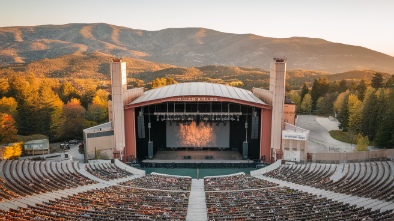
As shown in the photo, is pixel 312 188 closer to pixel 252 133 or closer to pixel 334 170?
pixel 334 170

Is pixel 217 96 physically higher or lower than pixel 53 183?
higher

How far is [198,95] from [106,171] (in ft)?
43.7

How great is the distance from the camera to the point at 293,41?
192 m

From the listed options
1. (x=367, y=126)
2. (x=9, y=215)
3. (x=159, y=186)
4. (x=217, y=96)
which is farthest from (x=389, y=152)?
(x=9, y=215)

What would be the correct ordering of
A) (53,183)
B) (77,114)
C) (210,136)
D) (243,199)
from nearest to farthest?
(243,199) < (53,183) < (210,136) < (77,114)

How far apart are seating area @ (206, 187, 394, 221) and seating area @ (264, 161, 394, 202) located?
3.20 meters

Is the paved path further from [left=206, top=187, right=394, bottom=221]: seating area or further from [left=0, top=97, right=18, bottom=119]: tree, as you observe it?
[left=0, top=97, right=18, bottom=119]: tree

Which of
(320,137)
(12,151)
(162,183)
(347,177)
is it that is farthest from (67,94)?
(347,177)

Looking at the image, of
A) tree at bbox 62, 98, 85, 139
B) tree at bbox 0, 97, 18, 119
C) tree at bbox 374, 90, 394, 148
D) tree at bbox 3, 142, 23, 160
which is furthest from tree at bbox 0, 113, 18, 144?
tree at bbox 374, 90, 394, 148

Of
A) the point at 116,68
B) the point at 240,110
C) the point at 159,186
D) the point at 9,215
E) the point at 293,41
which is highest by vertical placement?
the point at 293,41

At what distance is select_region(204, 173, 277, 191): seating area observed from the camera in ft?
91.7

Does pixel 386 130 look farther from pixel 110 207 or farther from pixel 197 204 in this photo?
pixel 110 207

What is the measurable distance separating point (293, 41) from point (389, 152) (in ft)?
548

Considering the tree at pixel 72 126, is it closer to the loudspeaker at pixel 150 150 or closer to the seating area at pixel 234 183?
the loudspeaker at pixel 150 150
